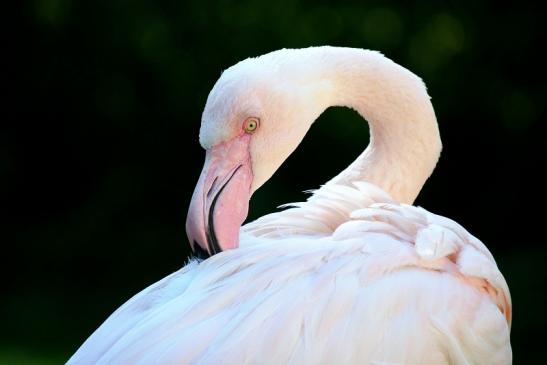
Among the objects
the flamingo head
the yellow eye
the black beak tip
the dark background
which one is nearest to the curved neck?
the flamingo head

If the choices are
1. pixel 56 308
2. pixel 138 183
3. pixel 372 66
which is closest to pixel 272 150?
pixel 372 66

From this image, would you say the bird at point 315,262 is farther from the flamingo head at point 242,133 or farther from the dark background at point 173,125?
the dark background at point 173,125

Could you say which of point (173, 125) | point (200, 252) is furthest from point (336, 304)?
point (173, 125)

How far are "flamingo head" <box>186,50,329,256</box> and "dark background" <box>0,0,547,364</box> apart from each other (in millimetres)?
3603

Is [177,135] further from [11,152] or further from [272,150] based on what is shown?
[272,150]

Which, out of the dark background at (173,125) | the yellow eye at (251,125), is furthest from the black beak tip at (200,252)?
the dark background at (173,125)

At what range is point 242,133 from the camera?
288cm

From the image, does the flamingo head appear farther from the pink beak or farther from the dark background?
the dark background

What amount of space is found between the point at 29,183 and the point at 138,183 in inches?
30.7

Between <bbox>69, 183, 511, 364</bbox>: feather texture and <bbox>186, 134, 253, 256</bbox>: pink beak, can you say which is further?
<bbox>186, 134, 253, 256</bbox>: pink beak

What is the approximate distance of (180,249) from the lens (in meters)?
6.93

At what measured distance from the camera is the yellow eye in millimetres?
2877

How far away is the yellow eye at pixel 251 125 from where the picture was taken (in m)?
2.88

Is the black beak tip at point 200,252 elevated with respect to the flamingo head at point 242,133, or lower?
lower
